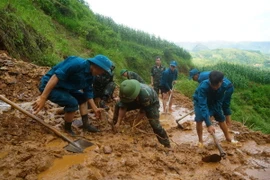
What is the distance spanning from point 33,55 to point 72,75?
170 inches

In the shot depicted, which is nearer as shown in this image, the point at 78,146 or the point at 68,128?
the point at 78,146

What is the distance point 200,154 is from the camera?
11.8ft

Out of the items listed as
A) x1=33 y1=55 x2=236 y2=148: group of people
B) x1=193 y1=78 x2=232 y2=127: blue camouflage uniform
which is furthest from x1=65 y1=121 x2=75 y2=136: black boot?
x1=193 y1=78 x2=232 y2=127: blue camouflage uniform

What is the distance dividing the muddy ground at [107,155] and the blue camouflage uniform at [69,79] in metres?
0.52

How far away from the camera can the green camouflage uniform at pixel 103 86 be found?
200 inches

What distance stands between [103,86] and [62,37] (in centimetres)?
618

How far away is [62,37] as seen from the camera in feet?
33.9

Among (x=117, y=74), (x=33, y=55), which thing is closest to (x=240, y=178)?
(x=33, y=55)

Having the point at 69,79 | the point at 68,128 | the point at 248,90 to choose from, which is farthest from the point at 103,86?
the point at 248,90

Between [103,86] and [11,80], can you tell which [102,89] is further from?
[11,80]

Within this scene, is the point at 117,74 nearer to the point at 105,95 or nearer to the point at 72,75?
the point at 105,95

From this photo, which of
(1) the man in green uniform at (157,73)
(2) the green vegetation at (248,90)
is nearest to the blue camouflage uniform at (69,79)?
(1) the man in green uniform at (157,73)

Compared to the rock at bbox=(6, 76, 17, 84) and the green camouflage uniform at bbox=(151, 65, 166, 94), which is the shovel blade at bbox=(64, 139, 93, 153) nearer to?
the rock at bbox=(6, 76, 17, 84)

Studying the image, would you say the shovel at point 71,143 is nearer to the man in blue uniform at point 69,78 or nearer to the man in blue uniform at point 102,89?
the man in blue uniform at point 69,78
